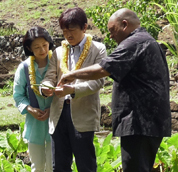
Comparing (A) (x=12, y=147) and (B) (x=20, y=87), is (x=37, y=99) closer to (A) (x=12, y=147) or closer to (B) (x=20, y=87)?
(B) (x=20, y=87)

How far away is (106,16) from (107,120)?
8.92 ft

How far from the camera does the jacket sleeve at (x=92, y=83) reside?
3.27m

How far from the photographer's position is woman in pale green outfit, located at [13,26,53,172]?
11.9ft

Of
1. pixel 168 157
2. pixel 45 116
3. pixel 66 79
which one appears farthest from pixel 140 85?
pixel 168 157

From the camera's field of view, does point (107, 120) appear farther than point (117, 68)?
Yes

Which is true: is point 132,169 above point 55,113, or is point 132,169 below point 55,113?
below

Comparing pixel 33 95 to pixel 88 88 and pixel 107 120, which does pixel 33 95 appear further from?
pixel 107 120

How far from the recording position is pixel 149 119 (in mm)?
3053

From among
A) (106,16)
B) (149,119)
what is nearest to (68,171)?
(149,119)

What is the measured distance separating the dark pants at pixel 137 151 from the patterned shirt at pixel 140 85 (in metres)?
0.06

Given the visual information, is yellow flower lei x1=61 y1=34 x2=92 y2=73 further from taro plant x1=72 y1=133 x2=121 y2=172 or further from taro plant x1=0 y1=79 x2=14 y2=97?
taro plant x1=0 y1=79 x2=14 y2=97

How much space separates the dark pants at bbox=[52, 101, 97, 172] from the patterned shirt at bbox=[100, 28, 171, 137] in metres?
0.35

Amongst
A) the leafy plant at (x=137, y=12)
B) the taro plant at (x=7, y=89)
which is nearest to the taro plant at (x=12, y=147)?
the leafy plant at (x=137, y=12)

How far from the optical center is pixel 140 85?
305 cm
